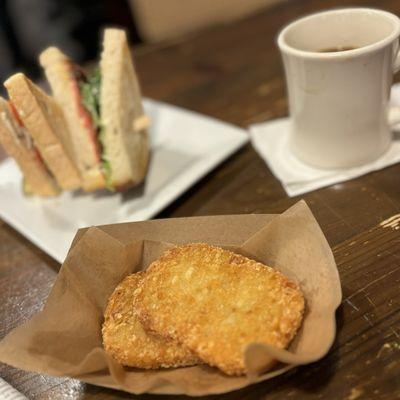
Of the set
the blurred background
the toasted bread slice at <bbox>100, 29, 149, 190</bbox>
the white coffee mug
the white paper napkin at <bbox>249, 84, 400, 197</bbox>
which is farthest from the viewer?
the blurred background

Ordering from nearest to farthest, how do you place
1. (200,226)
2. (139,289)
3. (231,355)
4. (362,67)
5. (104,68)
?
(231,355) → (139,289) → (200,226) → (362,67) → (104,68)

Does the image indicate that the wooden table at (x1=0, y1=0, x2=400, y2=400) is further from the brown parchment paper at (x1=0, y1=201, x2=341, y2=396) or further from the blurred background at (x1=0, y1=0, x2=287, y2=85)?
the blurred background at (x1=0, y1=0, x2=287, y2=85)

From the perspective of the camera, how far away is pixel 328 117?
4.39 feet

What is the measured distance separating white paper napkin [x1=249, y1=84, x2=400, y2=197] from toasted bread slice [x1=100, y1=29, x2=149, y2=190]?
0.41 metres

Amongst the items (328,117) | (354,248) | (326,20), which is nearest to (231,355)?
(354,248)

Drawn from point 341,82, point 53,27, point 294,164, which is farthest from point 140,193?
point 53,27

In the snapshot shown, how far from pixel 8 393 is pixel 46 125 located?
785 mm

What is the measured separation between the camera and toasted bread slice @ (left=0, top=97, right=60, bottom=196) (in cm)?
147

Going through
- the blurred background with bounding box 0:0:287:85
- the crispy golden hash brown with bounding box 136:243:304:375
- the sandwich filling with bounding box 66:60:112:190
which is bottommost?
the blurred background with bounding box 0:0:287:85

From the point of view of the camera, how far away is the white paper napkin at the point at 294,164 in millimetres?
1390

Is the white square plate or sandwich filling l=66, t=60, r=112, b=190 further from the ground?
sandwich filling l=66, t=60, r=112, b=190

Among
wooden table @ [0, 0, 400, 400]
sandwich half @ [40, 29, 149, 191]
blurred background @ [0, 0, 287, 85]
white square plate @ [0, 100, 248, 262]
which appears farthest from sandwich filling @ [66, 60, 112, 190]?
blurred background @ [0, 0, 287, 85]

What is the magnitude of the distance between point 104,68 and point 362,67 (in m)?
0.81

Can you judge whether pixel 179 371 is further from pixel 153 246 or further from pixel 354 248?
pixel 354 248
